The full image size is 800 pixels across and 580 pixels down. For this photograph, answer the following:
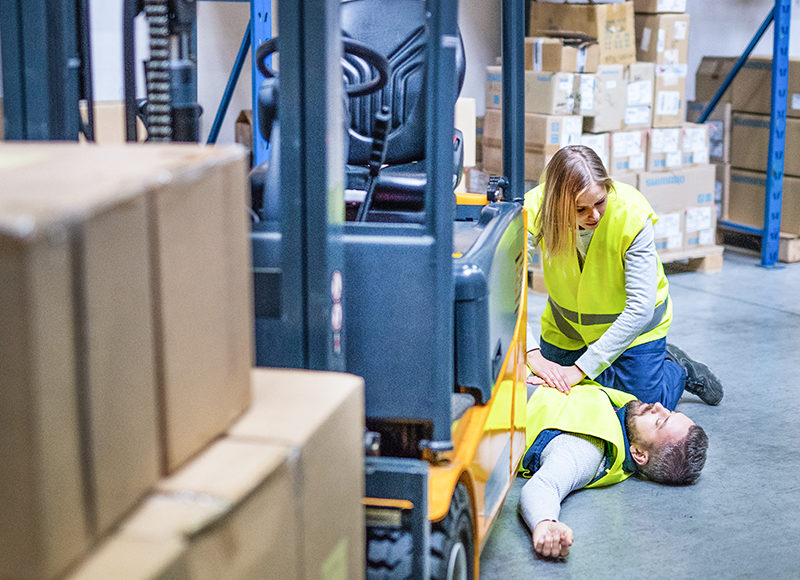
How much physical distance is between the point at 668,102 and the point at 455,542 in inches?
226

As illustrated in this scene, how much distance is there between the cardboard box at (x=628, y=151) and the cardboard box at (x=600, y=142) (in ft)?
0.11

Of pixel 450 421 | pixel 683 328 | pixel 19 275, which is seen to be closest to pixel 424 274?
pixel 450 421

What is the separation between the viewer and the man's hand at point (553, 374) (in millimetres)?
3898

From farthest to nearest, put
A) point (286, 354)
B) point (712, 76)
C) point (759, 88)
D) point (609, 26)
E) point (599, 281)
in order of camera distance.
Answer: point (712, 76)
point (759, 88)
point (609, 26)
point (599, 281)
point (286, 354)

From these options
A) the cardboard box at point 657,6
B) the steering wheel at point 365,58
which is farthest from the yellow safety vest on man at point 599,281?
the cardboard box at point 657,6

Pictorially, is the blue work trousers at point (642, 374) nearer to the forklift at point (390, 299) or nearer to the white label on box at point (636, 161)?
the forklift at point (390, 299)

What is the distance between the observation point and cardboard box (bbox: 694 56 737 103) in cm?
876

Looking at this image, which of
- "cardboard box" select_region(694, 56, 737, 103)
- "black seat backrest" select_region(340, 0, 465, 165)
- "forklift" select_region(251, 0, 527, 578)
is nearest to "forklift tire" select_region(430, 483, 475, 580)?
"forklift" select_region(251, 0, 527, 578)

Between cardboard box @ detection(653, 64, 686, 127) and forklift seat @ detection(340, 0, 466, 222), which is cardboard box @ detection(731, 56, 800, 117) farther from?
forklift seat @ detection(340, 0, 466, 222)

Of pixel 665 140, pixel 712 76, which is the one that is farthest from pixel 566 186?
pixel 712 76

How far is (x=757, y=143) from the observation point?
8258mm

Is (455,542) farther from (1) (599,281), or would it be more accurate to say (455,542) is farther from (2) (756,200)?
(2) (756,200)

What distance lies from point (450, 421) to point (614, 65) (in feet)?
17.8

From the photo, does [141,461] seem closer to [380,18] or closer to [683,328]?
[380,18]
